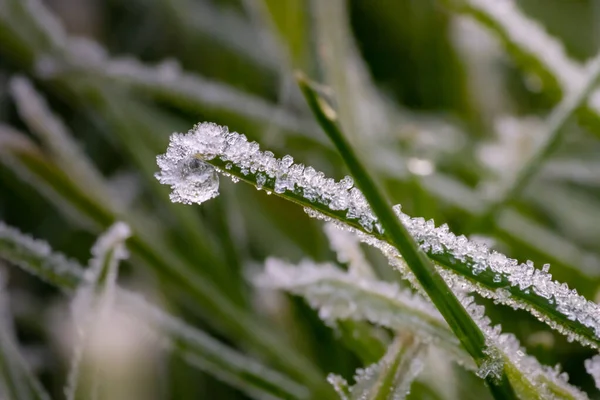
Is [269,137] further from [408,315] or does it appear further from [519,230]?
[408,315]

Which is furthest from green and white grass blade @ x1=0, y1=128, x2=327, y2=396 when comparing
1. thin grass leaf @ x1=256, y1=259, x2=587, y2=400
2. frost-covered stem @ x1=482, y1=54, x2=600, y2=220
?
frost-covered stem @ x1=482, y1=54, x2=600, y2=220

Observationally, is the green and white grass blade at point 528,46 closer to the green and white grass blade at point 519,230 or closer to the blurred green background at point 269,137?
the blurred green background at point 269,137

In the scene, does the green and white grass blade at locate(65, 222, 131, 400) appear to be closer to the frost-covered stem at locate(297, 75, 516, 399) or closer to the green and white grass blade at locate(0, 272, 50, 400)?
the green and white grass blade at locate(0, 272, 50, 400)

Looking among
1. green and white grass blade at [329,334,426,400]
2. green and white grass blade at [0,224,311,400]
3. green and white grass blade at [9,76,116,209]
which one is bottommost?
green and white grass blade at [329,334,426,400]

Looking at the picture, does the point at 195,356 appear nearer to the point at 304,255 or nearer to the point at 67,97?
the point at 304,255

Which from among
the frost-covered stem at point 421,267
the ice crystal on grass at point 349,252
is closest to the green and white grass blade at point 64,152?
the ice crystal on grass at point 349,252

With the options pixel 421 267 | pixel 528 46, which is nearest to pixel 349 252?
pixel 421 267

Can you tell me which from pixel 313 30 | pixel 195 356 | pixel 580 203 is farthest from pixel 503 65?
pixel 195 356
